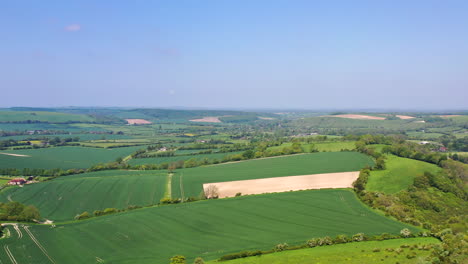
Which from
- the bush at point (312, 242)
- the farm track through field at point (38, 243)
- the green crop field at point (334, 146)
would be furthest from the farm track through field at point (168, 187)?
the green crop field at point (334, 146)

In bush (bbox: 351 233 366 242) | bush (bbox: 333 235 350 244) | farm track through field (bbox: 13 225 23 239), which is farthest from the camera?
farm track through field (bbox: 13 225 23 239)

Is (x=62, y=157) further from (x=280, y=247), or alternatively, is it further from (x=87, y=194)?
(x=280, y=247)

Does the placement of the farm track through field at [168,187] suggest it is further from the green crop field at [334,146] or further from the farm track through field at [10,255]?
the green crop field at [334,146]

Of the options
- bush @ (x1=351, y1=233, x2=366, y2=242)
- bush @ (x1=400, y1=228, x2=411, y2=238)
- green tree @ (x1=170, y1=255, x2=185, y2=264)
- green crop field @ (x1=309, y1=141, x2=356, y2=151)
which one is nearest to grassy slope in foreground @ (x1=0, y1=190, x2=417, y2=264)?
bush @ (x1=400, y1=228, x2=411, y2=238)

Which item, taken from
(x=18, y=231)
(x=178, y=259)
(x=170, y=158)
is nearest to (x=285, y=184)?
(x=178, y=259)

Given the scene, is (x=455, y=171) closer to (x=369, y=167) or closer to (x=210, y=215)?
(x=369, y=167)

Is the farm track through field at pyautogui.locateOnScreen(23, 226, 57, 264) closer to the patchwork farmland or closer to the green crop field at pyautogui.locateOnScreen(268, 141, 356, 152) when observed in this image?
the patchwork farmland
